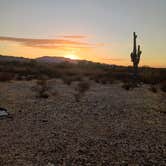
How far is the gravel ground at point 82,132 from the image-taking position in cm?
809

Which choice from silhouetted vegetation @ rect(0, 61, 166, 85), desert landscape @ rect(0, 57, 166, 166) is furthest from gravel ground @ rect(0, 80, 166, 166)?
silhouetted vegetation @ rect(0, 61, 166, 85)

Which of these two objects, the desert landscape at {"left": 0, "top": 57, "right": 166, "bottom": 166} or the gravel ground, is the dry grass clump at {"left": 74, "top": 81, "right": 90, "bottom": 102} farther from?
the gravel ground

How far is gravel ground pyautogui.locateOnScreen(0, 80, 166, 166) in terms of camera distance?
8094 mm

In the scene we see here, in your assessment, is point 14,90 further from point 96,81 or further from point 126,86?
point 96,81

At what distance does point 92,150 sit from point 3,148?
2.45 metres

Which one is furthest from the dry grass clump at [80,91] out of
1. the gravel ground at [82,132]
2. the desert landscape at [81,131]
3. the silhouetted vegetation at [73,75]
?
the silhouetted vegetation at [73,75]

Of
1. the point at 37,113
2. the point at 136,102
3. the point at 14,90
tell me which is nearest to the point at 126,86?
the point at 136,102

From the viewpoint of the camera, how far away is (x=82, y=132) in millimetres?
10531

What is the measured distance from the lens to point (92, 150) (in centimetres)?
871

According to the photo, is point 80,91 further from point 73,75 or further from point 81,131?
point 73,75

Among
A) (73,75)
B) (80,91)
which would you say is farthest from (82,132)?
(73,75)

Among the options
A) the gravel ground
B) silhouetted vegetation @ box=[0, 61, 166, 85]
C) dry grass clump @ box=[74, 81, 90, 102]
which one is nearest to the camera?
the gravel ground

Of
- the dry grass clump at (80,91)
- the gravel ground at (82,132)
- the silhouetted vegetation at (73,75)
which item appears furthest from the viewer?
the silhouetted vegetation at (73,75)

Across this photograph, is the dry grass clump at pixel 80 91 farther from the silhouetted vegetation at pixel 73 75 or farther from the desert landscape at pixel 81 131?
the silhouetted vegetation at pixel 73 75
